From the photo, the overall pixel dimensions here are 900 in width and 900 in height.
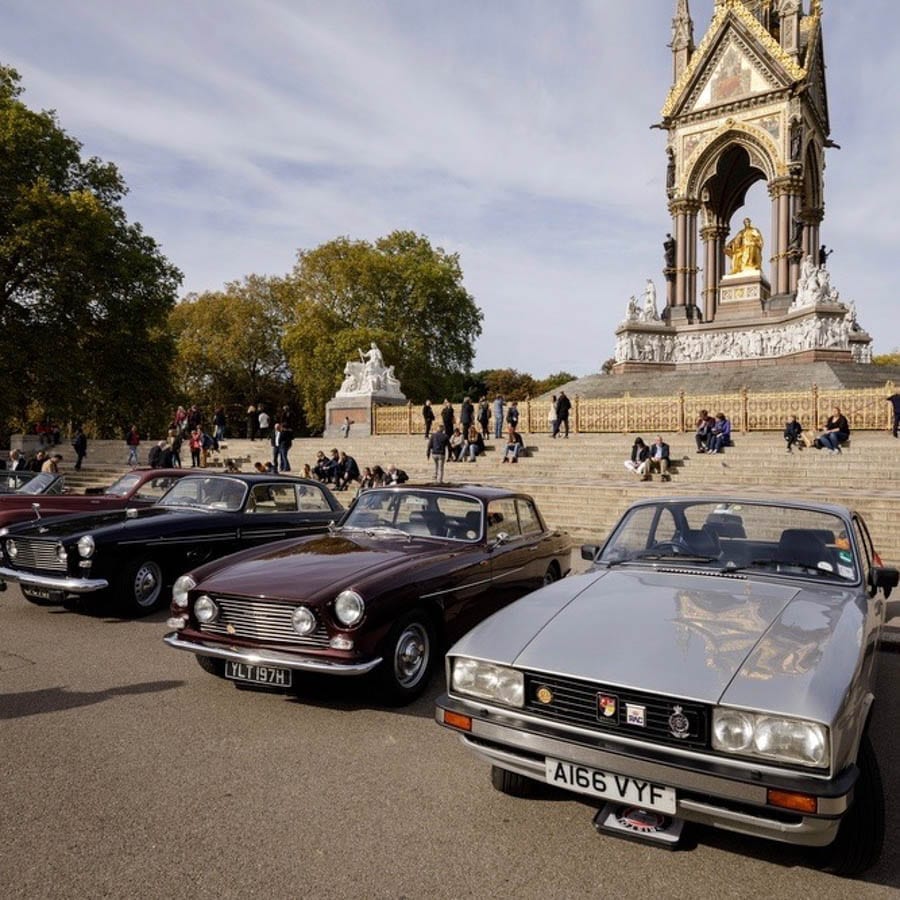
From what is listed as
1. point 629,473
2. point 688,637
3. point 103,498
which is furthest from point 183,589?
point 629,473

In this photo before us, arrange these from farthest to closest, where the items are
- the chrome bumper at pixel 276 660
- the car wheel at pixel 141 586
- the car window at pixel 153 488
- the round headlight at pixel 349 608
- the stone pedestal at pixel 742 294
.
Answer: the stone pedestal at pixel 742 294
the car window at pixel 153 488
the car wheel at pixel 141 586
the round headlight at pixel 349 608
the chrome bumper at pixel 276 660

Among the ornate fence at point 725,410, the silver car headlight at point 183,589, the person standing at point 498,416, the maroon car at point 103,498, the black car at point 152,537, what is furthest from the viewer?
Result: the person standing at point 498,416

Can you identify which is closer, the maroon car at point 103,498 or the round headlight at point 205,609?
the round headlight at point 205,609

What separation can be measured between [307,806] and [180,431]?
86.6ft

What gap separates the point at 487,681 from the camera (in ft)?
10.6

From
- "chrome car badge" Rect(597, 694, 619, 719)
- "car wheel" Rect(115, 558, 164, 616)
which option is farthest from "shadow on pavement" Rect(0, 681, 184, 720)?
"chrome car badge" Rect(597, 694, 619, 719)

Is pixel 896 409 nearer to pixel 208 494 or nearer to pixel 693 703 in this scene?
pixel 208 494

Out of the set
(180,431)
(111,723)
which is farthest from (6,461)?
(111,723)

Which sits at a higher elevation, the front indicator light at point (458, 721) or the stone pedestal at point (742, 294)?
the stone pedestal at point (742, 294)

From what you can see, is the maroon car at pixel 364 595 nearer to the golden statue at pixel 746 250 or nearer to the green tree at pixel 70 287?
the green tree at pixel 70 287

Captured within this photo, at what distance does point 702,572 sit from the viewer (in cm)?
415

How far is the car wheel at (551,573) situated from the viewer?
710 cm

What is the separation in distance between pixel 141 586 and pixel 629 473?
14.8 metres

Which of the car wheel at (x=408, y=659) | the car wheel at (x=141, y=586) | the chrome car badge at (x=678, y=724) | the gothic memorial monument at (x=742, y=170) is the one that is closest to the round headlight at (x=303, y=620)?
the car wheel at (x=408, y=659)
